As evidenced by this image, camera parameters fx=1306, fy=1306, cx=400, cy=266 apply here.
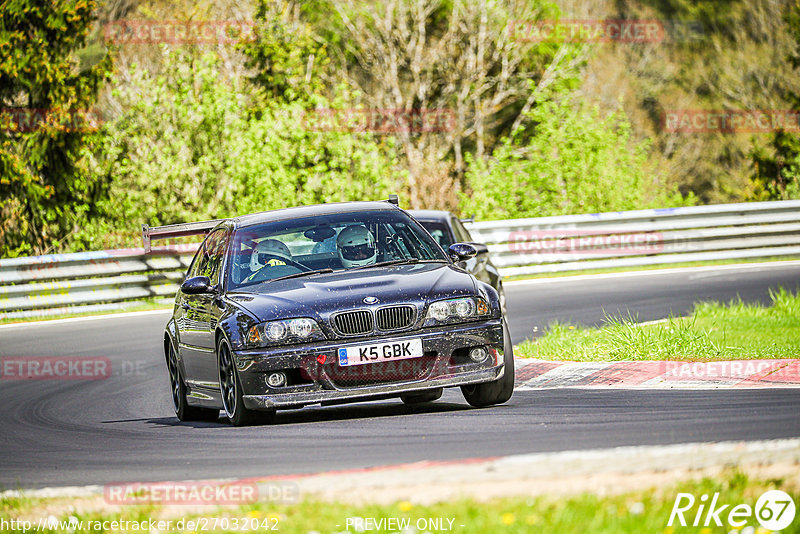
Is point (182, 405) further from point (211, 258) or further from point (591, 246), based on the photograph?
point (591, 246)

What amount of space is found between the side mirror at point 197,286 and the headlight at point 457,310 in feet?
6.46

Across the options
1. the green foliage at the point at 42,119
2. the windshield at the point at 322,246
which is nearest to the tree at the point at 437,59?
the green foliage at the point at 42,119

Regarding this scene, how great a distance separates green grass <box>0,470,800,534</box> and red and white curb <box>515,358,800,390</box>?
165 inches

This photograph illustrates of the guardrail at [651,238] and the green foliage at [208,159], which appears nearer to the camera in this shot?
the guardrail at [651,238]

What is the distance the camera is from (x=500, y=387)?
9070 mm

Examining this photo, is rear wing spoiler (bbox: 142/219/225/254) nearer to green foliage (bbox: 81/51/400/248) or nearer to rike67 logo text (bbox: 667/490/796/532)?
rike67 logo text (bbox: 667/490/796/532)

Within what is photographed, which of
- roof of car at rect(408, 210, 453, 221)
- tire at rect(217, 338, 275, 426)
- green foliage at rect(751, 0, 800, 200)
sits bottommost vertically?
green foliage at rect(751, 0, 800, 200)

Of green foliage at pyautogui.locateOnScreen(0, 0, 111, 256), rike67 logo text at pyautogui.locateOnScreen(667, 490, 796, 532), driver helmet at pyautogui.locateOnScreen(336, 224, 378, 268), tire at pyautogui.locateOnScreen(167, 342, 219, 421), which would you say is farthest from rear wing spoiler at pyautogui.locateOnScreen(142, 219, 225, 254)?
green foliage at pyautogui.locateOnScreen(0, 0, 111, 256)

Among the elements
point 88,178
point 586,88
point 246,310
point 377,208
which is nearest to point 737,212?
point 88,178

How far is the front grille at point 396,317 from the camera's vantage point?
27.9ft

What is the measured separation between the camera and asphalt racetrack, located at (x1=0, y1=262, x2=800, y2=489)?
271 inches

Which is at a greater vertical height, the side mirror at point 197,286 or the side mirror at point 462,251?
the side mirror at point 197,286

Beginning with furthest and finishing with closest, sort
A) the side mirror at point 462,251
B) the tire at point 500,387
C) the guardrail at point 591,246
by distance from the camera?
the guardrail at point 591,246
the side mirror at point 462,251
the tire at point 500,387

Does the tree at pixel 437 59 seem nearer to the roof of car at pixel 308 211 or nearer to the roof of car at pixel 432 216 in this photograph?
the roof of car at pixel 432 216
